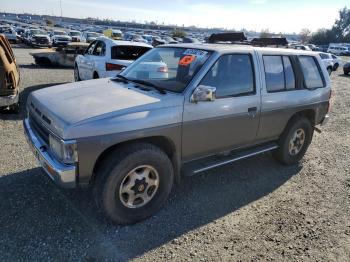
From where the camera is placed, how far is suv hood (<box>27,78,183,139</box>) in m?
3.09

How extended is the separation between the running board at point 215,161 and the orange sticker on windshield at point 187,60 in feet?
4.05

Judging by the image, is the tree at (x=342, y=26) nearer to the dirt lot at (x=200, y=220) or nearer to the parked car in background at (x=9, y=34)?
the parked car in background at (x=9, y=34)

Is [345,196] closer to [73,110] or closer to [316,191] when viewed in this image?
[316,191]

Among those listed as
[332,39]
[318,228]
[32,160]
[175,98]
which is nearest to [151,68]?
[175,98]

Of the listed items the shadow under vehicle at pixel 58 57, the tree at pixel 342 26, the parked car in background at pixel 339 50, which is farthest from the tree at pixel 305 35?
the shadow under vehicle at pixel 58 57

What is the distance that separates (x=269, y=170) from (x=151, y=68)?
2572 mm

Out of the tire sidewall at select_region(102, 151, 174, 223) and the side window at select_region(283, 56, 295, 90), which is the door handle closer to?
the side window at select_region(283, 56, 295, 90)

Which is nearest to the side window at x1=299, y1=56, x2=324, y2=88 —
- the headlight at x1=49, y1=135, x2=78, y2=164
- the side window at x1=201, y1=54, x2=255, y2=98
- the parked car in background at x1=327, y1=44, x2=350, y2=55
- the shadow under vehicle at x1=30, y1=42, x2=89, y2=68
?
the side window at x1=201, y1=54, x2=255, y2=98

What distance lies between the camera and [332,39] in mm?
76125

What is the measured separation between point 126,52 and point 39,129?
602 centimetres

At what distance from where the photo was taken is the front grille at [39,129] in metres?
3.41

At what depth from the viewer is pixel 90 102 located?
3.46 m

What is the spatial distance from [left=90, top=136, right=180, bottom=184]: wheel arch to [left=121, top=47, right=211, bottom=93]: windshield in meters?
0.60

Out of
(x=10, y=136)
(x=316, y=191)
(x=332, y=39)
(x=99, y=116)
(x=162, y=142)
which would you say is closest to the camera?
(x=99, y=116)
